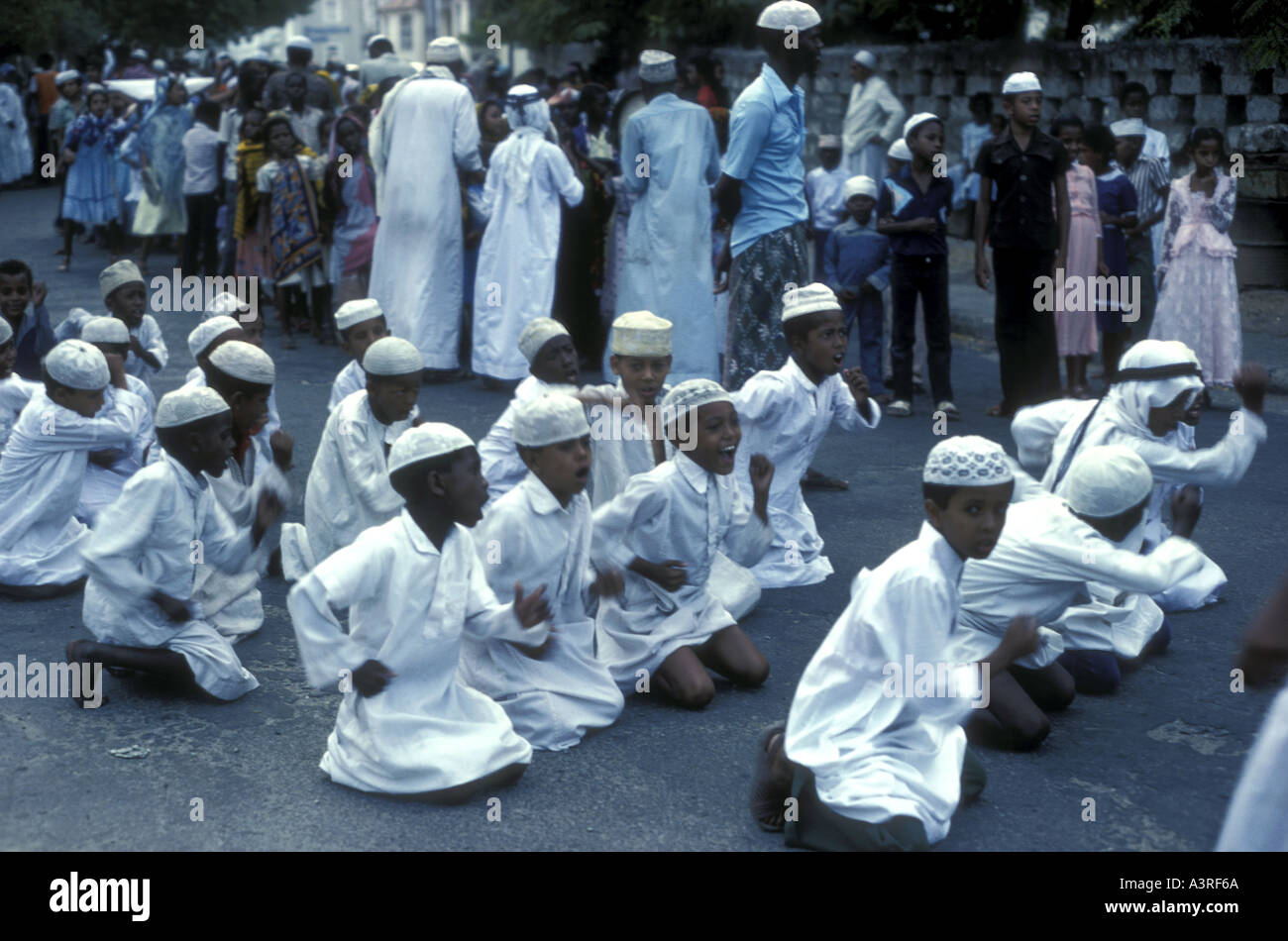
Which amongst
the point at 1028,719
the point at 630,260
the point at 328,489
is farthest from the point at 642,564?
the point at 630,260

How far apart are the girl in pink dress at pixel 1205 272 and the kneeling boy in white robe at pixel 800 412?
4.41 metres

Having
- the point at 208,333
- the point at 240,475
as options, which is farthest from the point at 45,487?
the point at 240,475

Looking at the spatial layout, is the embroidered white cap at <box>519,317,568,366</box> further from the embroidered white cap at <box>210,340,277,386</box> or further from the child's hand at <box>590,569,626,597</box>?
the child's hand at <box>590,569,626,597</box>

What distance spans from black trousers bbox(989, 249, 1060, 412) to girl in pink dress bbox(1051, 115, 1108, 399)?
725 mm

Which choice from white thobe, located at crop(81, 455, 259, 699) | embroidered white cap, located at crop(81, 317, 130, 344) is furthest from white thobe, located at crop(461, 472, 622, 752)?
embroidered white cap, located at crop(81, 317, 130, 344)

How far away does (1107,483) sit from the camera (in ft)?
16.2

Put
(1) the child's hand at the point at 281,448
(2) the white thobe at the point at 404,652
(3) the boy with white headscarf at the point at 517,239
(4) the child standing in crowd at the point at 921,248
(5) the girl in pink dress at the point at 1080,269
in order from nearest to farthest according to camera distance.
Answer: (2) the white thobe at the point at 404,652
(1) the child's hand at the point at 281,448
(4) the child standing in crowd at the point at 921,248
(5) the girl in pink dress at the point at 1080,269
(3) the boy with white headscarf at the point at 517,239

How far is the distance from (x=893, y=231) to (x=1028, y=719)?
17.9 ft

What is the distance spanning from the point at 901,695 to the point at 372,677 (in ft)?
4.50

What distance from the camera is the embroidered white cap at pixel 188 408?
5.17m

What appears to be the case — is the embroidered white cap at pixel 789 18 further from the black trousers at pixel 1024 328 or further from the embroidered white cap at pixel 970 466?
the embroidered white cap at pixel 970 466

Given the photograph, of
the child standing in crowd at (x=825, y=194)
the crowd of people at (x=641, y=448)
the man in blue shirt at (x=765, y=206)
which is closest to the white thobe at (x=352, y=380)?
the crowd of people at (x=641, y=448)

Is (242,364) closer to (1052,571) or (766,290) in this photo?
(1052,571)

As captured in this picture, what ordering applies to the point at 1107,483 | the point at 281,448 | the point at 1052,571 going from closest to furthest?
1. the point at 1052,571
2. the point at 1107,483
3. the point at 281,448
